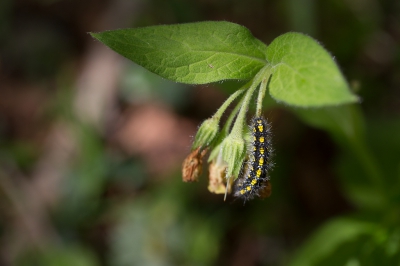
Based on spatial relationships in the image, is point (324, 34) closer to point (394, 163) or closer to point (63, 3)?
point (394, 163)

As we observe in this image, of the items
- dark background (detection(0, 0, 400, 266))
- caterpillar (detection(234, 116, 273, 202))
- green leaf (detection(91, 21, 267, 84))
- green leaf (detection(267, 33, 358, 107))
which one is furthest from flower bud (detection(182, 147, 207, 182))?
dark background (detection(0, 0, 400, 266))

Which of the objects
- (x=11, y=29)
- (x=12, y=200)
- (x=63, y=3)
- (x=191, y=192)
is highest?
(x=63, y=3)

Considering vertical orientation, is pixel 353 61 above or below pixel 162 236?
above

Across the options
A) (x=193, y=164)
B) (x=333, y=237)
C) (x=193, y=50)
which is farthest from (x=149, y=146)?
(x=193, y=50)

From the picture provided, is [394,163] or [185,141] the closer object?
[394,163]

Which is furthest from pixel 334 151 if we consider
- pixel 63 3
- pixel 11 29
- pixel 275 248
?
pixel 11 29

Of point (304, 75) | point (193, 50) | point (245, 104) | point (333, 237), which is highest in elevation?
point (193, 50)

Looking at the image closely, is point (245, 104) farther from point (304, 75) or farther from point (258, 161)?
point (304, 75)

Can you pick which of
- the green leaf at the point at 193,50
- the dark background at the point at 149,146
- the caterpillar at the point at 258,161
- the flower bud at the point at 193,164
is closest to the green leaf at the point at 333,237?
the dark background at the point at 149,146
